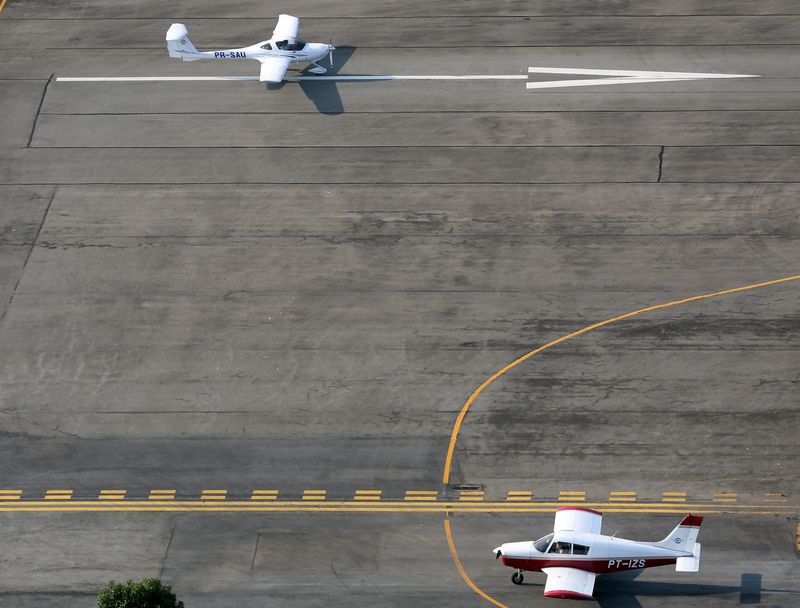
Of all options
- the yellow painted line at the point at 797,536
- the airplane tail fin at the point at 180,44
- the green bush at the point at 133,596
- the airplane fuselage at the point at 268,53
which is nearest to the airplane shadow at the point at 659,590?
the yellow painted line at the point at 797,536

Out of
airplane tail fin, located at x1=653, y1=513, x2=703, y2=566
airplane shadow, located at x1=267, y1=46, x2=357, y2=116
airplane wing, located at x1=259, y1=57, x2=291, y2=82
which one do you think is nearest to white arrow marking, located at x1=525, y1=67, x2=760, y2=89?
airplane shadow, located at x1=267, y1=46, x2=357, y2=116

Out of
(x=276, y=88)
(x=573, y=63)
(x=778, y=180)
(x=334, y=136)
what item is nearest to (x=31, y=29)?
(x=276, y=88)

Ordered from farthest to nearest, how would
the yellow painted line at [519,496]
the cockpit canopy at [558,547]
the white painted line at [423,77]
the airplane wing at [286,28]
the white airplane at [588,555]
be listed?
the airplane wing at [286,28], the white painted line at [423,77], the yellow painted line at [519,496], the cockpit canopy at [558,547], the white airplane at [588,555]

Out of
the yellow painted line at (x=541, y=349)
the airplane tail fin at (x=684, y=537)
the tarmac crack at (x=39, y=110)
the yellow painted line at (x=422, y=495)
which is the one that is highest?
the tarmac crack at (x=39, y=110)

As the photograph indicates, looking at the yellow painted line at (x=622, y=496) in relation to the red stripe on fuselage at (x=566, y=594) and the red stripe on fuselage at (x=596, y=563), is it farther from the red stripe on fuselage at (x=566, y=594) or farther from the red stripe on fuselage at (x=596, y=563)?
the red stripe on fuselage at (x=566, y=594)

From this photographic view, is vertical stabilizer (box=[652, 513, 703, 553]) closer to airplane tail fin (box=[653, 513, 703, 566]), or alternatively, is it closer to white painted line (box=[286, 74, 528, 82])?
airplane tail fin (box=[653, 513, 703, 566])

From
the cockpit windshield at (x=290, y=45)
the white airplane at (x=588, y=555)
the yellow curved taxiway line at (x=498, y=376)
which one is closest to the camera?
the white airplane at (x=588, y=555)

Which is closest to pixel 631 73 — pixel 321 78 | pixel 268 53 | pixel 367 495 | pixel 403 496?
pixel 321 78

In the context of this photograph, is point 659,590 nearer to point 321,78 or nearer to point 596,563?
point 596,563
